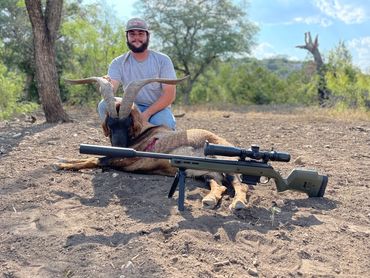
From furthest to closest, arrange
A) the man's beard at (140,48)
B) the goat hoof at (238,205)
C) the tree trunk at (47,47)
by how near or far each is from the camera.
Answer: the tree trunk at (47,47) → the man's beard at (140,48) → the goat hoof at (238,205)

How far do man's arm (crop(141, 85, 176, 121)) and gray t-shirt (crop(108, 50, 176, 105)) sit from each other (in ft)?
0.56

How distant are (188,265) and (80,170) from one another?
250 cm

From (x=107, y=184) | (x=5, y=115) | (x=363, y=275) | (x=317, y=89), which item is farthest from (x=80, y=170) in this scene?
(x=317, y=89)

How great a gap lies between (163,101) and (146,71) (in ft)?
1.41

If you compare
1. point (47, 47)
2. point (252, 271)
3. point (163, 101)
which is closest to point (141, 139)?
point (163, 101)

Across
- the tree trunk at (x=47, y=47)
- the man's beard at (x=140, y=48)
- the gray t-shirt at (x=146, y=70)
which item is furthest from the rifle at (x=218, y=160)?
the tree trunk at (x=47, y=47)

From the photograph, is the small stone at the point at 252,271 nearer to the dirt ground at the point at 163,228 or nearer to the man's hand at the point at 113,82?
the dirt ground at the point at 163,228

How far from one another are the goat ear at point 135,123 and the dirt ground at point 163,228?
1.49 ft

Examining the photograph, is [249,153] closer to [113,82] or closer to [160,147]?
[160,147]

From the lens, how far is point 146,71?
219 inches

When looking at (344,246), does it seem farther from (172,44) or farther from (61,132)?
(172,44)

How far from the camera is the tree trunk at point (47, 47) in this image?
8.54m

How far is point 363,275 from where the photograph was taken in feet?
9.50

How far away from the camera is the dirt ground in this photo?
113 inches
